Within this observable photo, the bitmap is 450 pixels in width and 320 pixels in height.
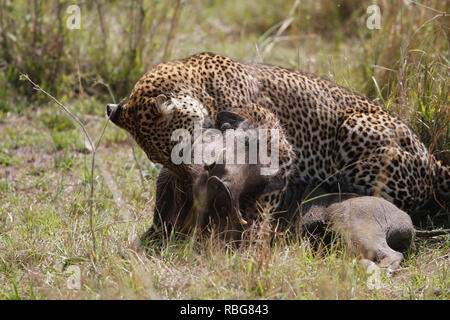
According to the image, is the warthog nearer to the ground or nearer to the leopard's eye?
the leopard's eye

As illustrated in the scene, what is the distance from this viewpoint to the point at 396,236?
5098 millimetres

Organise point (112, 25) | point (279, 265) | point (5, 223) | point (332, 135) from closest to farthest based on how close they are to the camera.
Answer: point (279, 265) < point (5, 223) < point (332, 135) < point (112, 25)

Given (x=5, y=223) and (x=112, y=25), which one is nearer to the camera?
(x=5, y=223)

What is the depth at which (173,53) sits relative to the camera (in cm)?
898

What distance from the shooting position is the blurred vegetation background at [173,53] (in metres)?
6.50

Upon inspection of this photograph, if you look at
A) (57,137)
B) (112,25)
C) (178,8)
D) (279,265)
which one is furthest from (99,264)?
(112,25)

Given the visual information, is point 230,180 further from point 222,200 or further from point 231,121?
point 231,121

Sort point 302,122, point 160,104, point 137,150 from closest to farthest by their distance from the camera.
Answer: point 160,104, point 302,122, point 137,150

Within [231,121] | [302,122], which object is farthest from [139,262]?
[302,122]

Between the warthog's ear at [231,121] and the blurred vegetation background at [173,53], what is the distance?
6.81ft

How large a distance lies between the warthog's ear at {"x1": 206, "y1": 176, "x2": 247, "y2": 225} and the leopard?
406 millimetres

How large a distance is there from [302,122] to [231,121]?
47.6 inches
